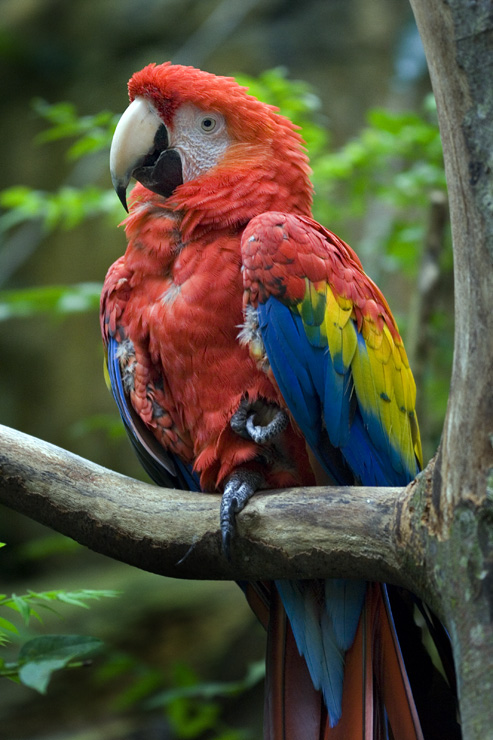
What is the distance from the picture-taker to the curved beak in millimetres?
1542

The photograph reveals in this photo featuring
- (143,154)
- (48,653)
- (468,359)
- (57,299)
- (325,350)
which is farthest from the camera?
(57,299)

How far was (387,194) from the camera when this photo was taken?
2393 millimetres

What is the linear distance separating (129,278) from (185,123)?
1.23 feet

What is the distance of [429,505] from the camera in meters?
1.05

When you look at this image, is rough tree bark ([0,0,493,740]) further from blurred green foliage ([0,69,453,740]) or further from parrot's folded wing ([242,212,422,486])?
blurred green foliage ([0,69,453,740])

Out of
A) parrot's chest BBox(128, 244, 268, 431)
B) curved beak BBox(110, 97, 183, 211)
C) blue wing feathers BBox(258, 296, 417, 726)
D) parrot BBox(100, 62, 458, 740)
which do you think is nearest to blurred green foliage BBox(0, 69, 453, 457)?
curved beak BBox(110, 97, 183, 211)

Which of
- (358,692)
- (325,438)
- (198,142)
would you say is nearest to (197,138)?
(198,142)

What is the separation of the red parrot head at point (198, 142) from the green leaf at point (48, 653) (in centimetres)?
91

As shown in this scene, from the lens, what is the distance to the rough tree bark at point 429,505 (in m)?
0.91

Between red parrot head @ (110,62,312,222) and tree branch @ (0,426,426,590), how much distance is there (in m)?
0.62

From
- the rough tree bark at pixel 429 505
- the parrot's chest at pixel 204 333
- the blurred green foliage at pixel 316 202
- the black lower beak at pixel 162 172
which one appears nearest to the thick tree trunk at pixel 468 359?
the rough tree bark at pixel 429 505

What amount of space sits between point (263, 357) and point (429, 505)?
485 mm

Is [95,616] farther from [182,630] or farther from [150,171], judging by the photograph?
[150,171]

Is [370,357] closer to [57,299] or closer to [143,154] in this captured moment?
[143,154]
